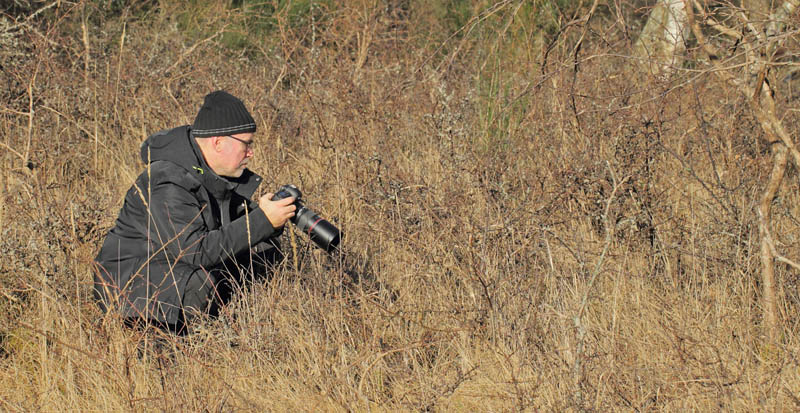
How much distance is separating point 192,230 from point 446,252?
3.53 feet

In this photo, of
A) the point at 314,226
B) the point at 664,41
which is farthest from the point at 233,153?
the point at 664,41

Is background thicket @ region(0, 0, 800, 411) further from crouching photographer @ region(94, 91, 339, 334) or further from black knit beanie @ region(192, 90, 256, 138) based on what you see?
black knit beanie @ region(192, 90, 256, 138)

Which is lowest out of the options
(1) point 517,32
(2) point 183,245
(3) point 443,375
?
(3) point 443,375

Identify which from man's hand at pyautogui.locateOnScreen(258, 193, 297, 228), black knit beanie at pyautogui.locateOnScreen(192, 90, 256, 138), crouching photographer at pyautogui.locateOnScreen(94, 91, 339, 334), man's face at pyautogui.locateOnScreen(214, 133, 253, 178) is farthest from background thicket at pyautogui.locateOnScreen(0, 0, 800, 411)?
black knit beanie at pyautogui.locateOnScreen(192, 90, 256, 138)

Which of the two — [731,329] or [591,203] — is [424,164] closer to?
[591,203]

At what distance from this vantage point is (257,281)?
3.15 m

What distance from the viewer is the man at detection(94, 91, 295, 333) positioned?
9.41 ft

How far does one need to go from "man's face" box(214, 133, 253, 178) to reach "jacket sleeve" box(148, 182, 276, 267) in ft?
0.66

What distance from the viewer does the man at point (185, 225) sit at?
2.87 m

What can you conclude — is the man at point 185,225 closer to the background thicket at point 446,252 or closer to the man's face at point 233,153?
the man's face at point 233,153

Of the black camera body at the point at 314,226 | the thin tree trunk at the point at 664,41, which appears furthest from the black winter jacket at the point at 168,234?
the thin tree trunk at the point at 664,41

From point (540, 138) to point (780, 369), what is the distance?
244 centimetres

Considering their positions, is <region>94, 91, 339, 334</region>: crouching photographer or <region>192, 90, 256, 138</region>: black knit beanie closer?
<region>94, 91, 339, 334</region>: crouching photographer

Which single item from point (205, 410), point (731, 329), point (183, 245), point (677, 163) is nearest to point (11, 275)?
point (183, 245)
